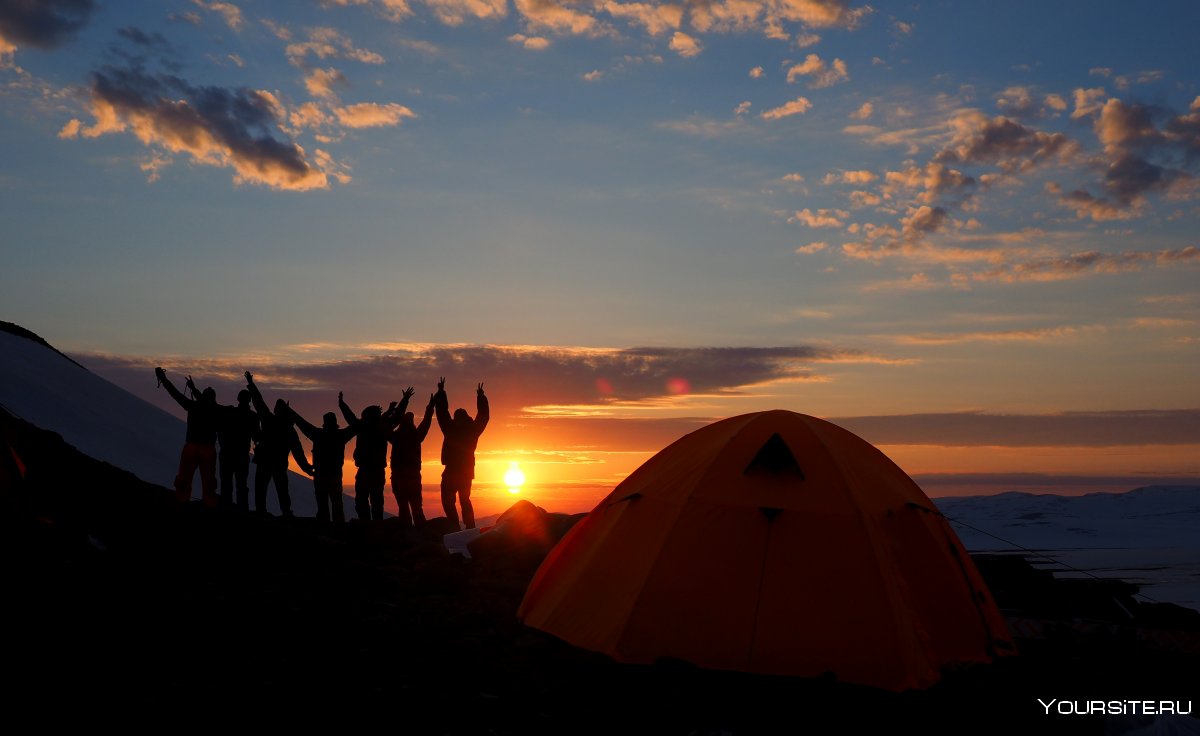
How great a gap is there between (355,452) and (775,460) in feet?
43.9

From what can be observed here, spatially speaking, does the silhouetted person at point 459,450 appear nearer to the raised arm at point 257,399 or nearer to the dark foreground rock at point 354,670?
the raised arm at point 257,399

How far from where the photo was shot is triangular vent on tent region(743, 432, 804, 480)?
10.1 metres

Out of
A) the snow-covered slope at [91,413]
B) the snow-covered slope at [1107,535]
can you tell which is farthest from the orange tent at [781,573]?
the snow-covered slope at [1107,535]

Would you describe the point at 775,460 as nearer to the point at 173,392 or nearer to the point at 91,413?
the point at 173,392

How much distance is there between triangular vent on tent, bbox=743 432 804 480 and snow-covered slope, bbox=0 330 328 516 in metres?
30.8

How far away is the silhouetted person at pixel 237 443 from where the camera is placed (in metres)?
19.4

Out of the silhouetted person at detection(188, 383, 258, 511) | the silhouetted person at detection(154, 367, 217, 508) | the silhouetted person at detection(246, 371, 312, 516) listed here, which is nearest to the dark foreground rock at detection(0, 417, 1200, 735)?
the silhouetted person at detection(154, 367, 217, 508)

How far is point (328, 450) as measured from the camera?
2094cm

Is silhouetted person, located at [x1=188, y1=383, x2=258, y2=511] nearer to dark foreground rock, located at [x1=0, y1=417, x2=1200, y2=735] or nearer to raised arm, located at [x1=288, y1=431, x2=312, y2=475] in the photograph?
raised arm, located at [x1=288, y1=431, x2=312, y2=475]

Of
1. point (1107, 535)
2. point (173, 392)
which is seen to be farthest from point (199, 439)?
point (1107, 535)

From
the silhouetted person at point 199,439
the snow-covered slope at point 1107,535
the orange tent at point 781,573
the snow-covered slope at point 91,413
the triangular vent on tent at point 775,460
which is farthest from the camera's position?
the snow-covered slope at point 1107,535

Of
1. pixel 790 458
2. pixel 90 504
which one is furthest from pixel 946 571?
pixel 90 504

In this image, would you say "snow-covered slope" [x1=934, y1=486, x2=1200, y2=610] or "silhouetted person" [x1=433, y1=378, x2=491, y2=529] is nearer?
"silhouetted person" [x1=433, y1=378, x2=491, y2=529]

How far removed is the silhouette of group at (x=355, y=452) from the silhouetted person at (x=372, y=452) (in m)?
0.02
